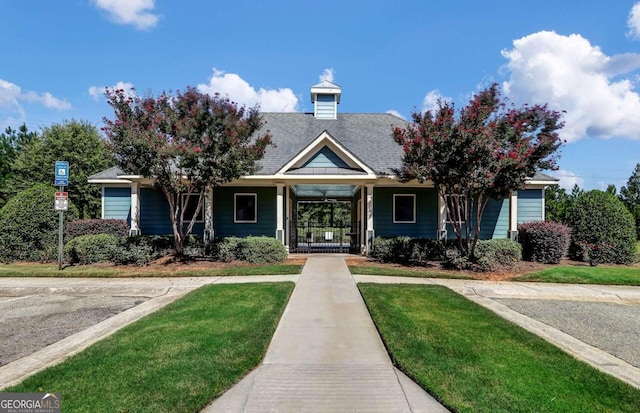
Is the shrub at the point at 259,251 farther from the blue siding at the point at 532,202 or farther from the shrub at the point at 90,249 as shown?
the blue siding at the point at 532,202

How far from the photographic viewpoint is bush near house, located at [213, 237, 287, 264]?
13398 mm

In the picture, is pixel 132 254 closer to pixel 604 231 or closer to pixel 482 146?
pixel 482 146

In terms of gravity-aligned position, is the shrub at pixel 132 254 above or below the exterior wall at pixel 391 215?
below

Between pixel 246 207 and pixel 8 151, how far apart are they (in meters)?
27.8

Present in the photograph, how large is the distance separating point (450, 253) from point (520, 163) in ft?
13.0

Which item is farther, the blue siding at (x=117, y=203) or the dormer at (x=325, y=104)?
the dormer at (x=325, y=104)

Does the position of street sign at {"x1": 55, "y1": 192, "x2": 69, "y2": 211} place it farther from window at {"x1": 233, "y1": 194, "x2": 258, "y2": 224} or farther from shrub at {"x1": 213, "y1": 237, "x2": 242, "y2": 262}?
window at {"x1": 233, "y1": 194, "x2": 258, "y2": 224}

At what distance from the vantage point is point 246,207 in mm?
16734

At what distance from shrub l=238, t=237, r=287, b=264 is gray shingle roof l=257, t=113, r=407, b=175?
327 cm

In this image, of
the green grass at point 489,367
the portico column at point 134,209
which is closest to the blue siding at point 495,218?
the green grass at point 489,367

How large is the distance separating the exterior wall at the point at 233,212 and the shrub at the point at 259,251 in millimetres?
3003

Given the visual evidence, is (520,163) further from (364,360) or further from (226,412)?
(226,412)

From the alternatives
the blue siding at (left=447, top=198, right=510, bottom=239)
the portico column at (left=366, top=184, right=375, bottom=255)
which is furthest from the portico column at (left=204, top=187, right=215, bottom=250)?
the blue siding at (left=447, top=198, right=510, bottom=239)

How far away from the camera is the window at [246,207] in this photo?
16688 mm
